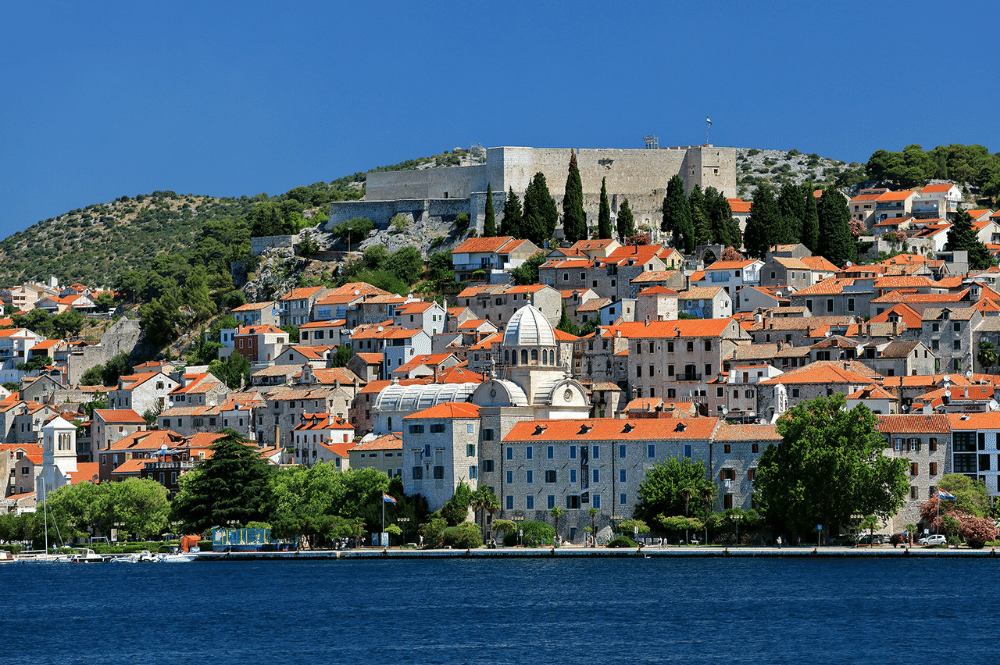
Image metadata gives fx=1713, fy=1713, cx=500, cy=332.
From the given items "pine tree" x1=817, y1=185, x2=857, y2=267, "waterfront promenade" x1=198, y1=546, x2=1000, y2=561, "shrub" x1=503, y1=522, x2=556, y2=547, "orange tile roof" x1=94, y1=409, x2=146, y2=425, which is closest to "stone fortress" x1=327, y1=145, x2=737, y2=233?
"pine tree" x1=817, y1=185, x2=857, y2=267

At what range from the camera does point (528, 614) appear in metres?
59.5

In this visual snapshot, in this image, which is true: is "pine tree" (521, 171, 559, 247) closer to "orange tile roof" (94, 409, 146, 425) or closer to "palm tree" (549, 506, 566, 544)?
"orange tile roof" (94, 409, 146, 425)

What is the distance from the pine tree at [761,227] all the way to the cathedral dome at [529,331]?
3023 centimetres

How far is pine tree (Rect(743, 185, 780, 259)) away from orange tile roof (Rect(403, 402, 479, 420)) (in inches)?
1449

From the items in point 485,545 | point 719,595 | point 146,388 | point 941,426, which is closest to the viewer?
point 719,595

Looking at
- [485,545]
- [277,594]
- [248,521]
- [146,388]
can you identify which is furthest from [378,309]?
[277,594]

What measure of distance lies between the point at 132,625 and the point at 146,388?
52.6 m

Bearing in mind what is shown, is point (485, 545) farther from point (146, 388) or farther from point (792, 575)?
point (146, 388)

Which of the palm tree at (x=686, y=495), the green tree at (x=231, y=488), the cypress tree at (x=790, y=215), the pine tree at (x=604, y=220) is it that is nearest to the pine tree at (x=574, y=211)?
the pine tree at (x=604, y=220)

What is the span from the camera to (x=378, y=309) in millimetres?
112875

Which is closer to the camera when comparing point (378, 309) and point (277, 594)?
point (277, 594)

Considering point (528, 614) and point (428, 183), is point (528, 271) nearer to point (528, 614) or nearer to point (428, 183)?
point (428, 183)

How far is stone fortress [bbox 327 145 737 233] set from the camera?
124938mm

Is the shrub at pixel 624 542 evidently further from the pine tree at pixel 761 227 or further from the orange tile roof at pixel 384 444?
the pine tree at pixel 761 227
